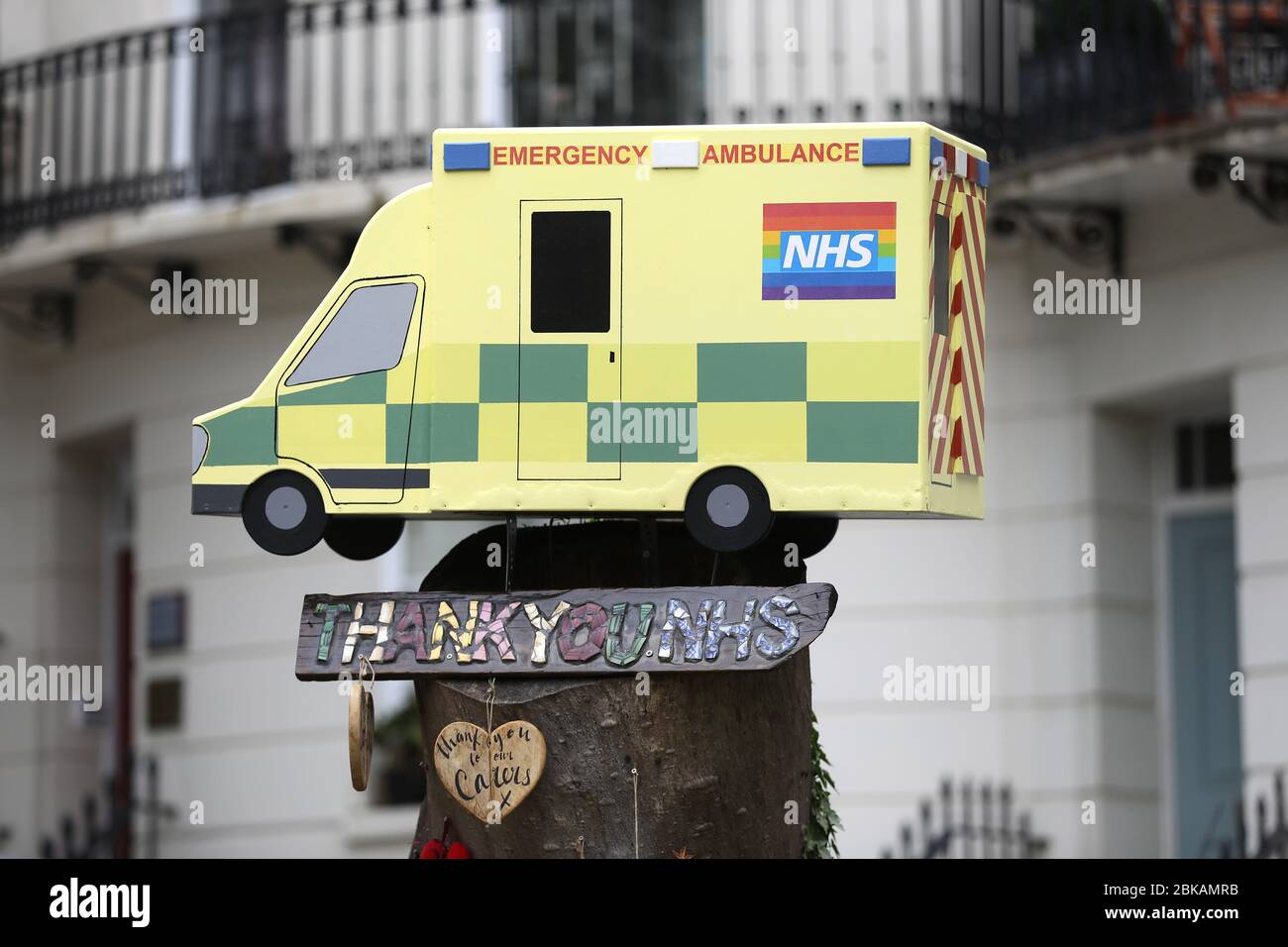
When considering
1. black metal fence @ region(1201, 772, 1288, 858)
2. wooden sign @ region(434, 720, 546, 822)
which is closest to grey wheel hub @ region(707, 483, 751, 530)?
wooden sign @ region(434, 720, 546, 822)

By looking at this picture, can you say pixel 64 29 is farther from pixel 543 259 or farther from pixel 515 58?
pixel 543 259

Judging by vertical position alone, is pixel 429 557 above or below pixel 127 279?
below

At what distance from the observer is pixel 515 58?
14828 mm

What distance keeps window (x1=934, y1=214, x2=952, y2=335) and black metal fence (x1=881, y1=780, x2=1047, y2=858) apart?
653 centimetres

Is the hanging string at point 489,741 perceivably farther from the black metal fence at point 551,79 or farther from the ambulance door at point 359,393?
the black metal fence at point 551,79

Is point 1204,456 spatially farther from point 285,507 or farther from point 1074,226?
point 285,507

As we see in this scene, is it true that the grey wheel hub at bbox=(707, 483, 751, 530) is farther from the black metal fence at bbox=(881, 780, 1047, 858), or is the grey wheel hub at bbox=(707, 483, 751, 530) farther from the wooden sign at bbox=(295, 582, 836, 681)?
the black metal fence at bbox=(881, 780, 1047, 858)

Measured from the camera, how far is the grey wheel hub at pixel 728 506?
6.27 m

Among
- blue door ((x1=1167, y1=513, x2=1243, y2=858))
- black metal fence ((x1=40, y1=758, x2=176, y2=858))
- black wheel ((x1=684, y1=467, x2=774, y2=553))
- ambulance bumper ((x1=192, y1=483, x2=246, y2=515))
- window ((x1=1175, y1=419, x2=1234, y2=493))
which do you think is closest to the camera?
black wheel ((x1=684, y1=467, x2=774, y2=553))

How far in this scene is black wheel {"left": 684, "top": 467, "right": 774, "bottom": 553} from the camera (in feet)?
20.6

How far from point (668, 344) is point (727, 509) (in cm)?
48

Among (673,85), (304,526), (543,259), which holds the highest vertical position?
(673,85)
